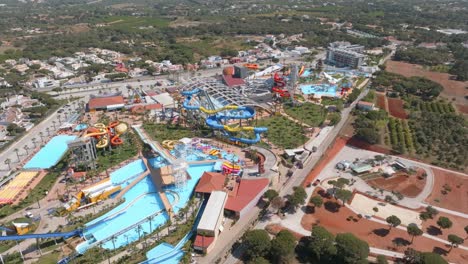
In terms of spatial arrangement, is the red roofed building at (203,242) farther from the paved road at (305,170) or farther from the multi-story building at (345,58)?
the multi-story building at (345,58)

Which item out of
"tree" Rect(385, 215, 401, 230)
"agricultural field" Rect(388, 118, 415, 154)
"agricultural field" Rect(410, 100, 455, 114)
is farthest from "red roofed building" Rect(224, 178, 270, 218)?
"agricultural field" Rect(410, 100, 455, 114)

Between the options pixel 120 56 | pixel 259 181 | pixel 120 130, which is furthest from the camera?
pixel 120 56

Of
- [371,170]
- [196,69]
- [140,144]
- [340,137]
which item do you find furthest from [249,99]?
[196,69]

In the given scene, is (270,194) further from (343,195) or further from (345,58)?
(345,58)

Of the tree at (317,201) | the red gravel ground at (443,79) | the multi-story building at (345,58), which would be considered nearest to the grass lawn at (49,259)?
the tree at (317,201)

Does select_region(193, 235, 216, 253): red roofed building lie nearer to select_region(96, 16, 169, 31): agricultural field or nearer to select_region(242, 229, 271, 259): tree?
select_region(242, 229, 271, 259): tree

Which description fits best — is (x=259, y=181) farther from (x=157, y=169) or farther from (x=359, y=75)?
(x=359, y=75)

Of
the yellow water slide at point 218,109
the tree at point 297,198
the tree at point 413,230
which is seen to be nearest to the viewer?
the tree at point 413,230
